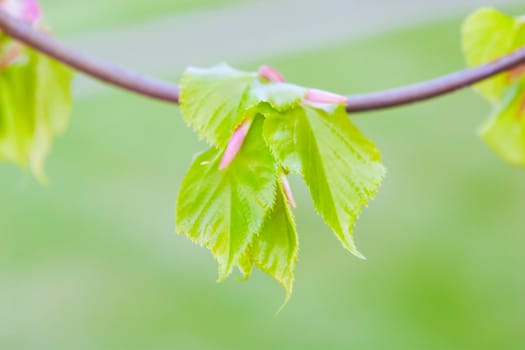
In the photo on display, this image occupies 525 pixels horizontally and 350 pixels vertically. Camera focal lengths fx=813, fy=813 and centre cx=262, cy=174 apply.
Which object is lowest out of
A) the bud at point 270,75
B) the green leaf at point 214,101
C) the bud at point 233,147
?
the bud at point 233,147

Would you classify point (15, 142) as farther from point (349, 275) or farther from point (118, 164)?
point (118, 164)

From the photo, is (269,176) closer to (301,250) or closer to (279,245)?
(279,245)

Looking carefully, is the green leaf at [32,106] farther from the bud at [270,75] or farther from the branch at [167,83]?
the bud at [270,75]

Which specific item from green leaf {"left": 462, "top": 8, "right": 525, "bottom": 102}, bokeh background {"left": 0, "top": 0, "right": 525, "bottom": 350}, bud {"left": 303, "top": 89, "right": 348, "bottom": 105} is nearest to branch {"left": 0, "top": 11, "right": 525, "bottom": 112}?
bud {"left": 303, "top": 89, "right": 348, "bottom": 105}

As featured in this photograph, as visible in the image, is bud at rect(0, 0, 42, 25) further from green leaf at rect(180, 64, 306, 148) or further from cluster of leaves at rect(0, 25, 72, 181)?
green leaf at rect(180, 64, 306, 148)

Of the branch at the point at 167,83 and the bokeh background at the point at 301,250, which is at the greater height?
the bokeh background at the point at 301,250

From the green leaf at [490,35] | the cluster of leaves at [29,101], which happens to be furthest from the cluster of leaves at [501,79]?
the cluster of leaves at [29,101]

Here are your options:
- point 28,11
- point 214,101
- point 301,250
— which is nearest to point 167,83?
point 214,101
